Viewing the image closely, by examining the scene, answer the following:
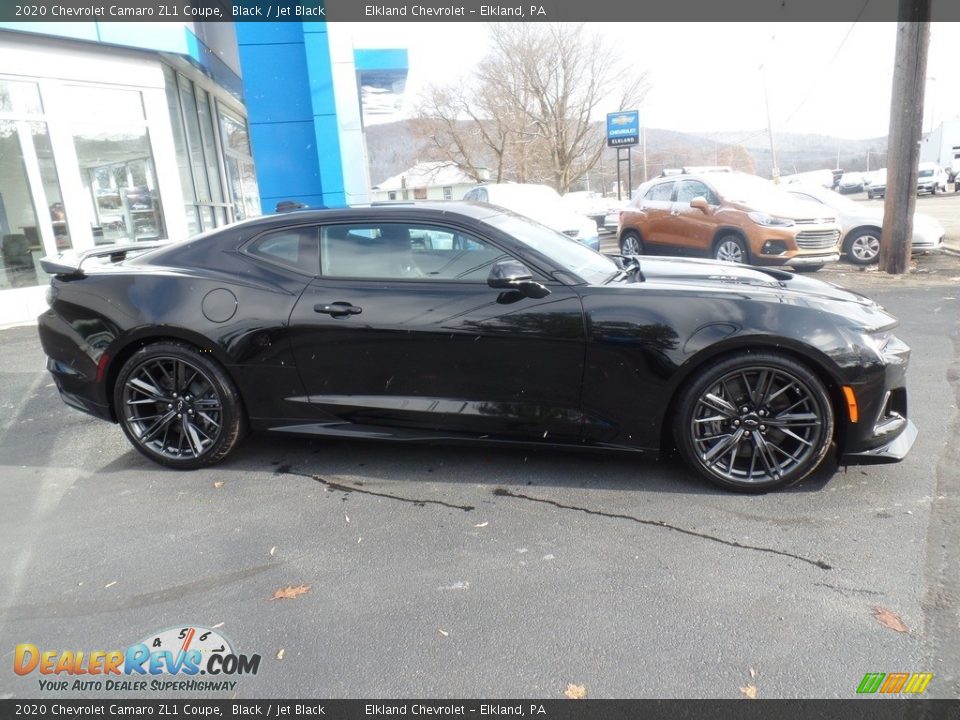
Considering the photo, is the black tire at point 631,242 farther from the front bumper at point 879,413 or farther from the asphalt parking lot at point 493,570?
the front bumper at point 879,413

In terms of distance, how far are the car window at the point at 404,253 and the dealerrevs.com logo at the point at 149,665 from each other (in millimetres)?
1964

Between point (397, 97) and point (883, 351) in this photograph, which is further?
point (397, 97)

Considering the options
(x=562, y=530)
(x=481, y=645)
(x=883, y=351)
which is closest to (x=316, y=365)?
(x=562, y=530)

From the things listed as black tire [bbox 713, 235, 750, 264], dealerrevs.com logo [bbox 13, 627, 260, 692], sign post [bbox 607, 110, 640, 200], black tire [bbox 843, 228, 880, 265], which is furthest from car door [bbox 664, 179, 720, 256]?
sign post [bbox 607, 110, 640, 200]

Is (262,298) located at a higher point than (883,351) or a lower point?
higher

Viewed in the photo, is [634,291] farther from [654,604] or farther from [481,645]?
[481,645]

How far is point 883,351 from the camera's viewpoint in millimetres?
3234

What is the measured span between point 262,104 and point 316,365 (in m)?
9.13

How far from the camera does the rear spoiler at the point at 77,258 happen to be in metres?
3.88

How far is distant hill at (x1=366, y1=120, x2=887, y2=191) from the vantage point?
165 feet

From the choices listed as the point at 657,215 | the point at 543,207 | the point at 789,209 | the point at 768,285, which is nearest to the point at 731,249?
the point at 789,209

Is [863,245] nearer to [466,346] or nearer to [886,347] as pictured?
[886,347]

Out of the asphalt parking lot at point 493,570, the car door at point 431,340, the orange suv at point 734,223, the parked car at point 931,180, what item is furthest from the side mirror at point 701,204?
the parked car at point 931,180

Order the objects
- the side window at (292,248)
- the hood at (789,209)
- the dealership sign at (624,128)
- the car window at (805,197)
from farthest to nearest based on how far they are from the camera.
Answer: the dealership sign at (624,128)
the car window at (805,197)
the hood at (789,209)
the side window at (292,248)
